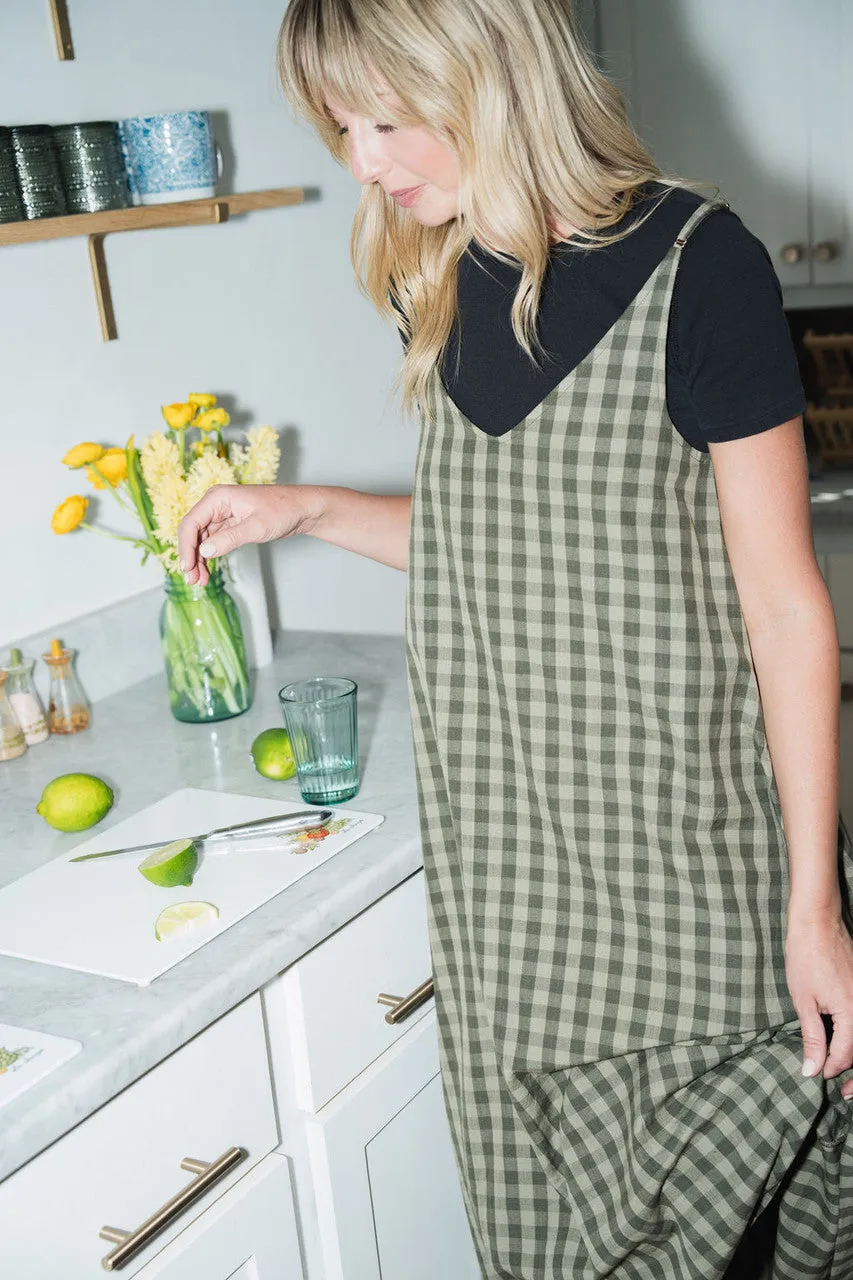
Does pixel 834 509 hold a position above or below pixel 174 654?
below

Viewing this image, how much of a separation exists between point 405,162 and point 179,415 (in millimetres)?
617

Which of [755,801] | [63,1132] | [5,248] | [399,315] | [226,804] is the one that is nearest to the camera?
[63,1132]

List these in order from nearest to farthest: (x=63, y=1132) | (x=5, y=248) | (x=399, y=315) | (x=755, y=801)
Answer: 1. (x=63, y=1132)
2. (x=755, y=801)
3. (x=399, y=315)
4. (x=5, y=248)

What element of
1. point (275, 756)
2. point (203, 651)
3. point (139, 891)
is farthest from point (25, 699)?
point (139, 891)

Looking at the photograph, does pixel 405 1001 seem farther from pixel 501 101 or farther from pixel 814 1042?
pixel 501 101

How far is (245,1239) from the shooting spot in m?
1.10

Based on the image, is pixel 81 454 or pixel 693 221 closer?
pixel 693 221

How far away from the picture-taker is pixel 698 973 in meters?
1.07

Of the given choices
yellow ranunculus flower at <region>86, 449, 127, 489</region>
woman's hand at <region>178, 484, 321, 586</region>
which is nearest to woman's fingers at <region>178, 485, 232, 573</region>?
woman's hand at <region>178, 484, 321, 586</region>

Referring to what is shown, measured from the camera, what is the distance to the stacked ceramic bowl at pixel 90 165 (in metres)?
1.49

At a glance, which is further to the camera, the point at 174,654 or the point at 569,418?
the point at 174,654

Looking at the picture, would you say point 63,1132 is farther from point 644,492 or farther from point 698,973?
point 644,492

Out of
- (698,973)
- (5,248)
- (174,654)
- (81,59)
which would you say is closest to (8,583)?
(174,654)

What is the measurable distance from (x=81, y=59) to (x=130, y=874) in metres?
1.03
